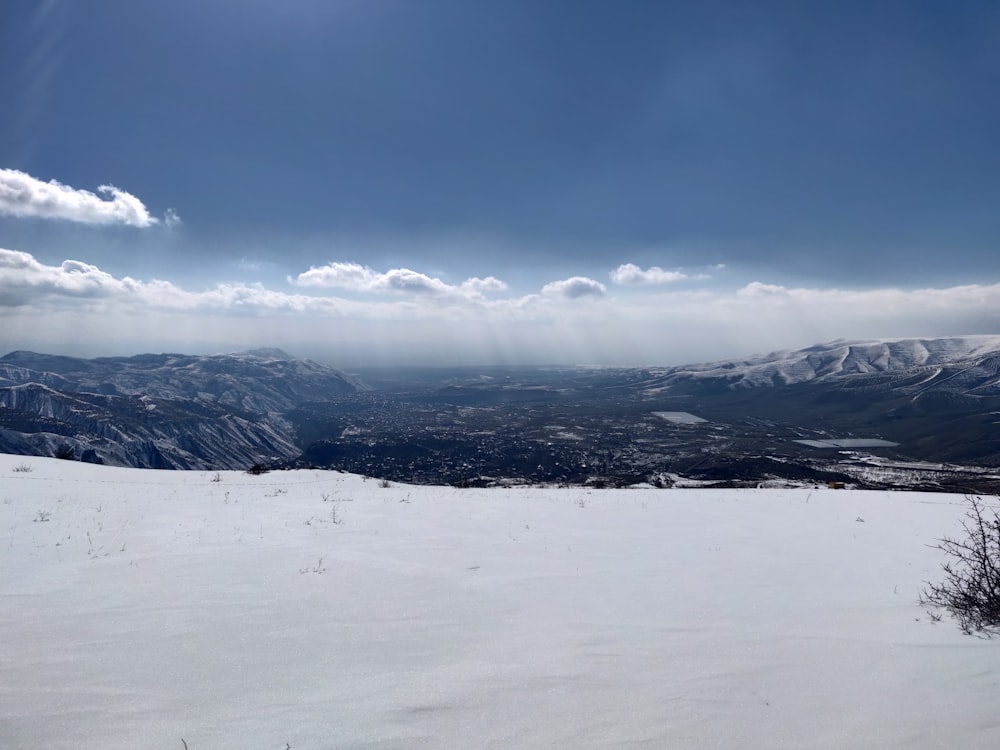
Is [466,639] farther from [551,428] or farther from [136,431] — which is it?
[136,431]

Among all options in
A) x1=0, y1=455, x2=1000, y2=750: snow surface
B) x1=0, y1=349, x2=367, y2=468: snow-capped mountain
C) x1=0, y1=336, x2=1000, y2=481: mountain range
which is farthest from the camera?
x1=0, y1=349, x2=367, y2=468: snow-capped mountain

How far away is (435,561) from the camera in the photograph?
738cm

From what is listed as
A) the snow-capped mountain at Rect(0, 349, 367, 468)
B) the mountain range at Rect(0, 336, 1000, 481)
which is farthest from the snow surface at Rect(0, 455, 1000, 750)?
the snow-capped mountain at Rect(0, 349, 367, 468)

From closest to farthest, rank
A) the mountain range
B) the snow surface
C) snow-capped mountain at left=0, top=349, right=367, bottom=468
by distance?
1. the snow surface
2. the mountain range
3. snow-capped mountain at left=0, top=349, right=367, bottom=468

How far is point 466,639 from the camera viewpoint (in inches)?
193

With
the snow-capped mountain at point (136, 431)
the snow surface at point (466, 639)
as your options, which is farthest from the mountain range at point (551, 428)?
the snow surface at point (466, 639)

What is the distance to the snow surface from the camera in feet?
11.4

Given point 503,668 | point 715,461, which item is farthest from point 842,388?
point 503,668

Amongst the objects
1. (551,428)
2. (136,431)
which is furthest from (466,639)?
(136,431)

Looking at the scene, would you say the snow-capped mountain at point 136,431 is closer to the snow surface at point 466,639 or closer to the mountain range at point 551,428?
the mountain range at point 551,428

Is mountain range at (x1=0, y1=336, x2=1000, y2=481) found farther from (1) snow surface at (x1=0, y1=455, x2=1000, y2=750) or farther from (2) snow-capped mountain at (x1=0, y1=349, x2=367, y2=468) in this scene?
(1) snow surface at (x1=0, y1=455, x2=1000, y2=750)

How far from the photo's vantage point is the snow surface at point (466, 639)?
3486 mm

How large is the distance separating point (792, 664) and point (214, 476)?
1880cm

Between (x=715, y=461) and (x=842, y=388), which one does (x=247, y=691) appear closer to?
(x=715, y=461)
